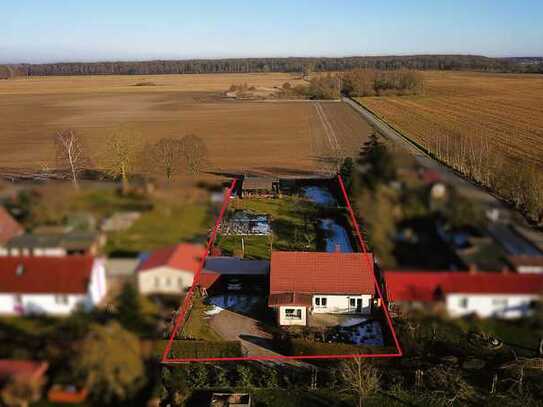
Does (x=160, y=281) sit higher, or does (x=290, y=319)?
(x=160, y=281)

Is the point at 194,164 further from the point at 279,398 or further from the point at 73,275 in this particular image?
the point at 73,275

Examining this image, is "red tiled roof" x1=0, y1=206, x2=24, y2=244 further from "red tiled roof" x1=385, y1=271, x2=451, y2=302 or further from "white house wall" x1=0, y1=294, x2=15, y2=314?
"red tiled roof" x1=385, y1=271, x2=451, y2=302

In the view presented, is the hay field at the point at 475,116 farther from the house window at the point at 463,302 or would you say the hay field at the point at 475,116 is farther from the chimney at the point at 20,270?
the chimney at the point at 20,270

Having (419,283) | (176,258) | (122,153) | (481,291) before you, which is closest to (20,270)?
(176,258)

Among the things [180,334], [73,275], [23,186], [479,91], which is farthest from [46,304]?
[479,91]

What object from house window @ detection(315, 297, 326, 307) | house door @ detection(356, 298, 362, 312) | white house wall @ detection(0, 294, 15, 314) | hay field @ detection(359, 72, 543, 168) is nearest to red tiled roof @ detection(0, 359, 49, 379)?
white house wall @ detection(0, 294, 15, 314)

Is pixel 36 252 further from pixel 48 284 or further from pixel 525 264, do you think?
pixel 525 264
